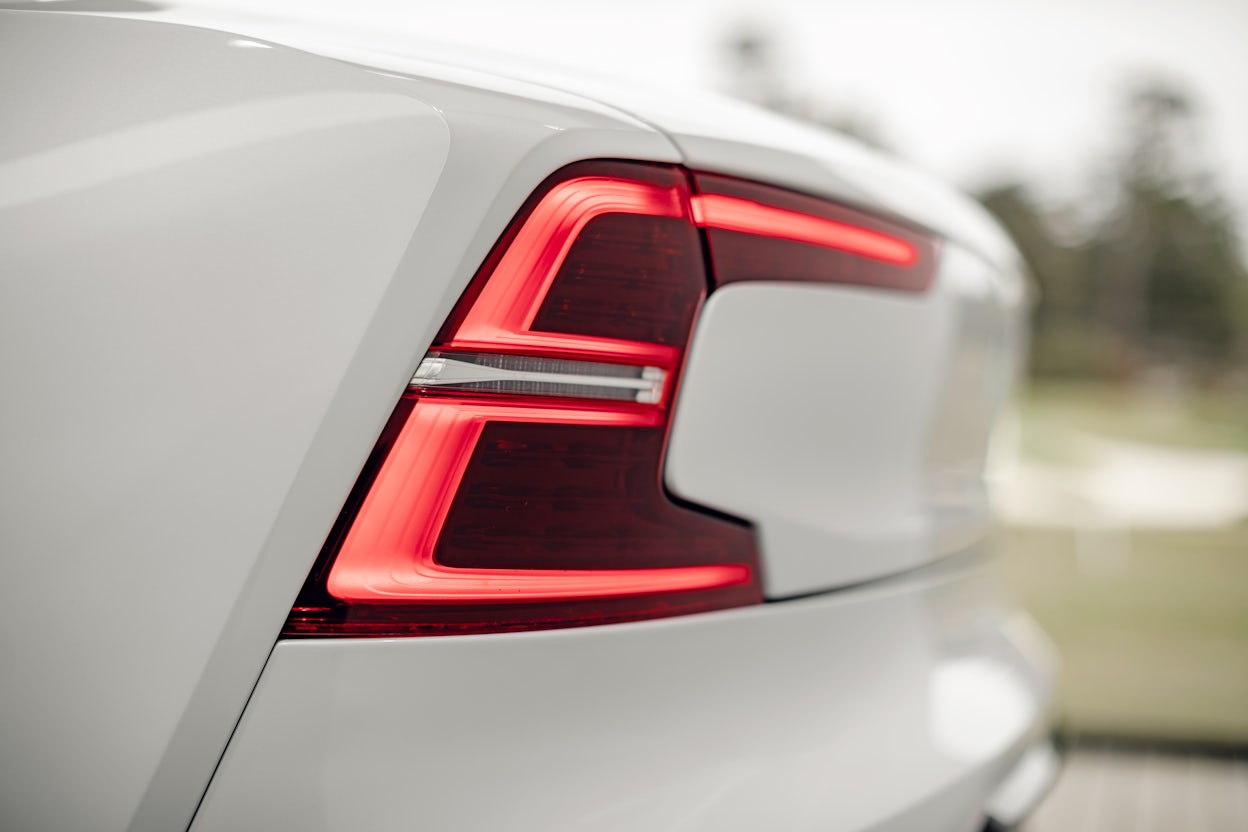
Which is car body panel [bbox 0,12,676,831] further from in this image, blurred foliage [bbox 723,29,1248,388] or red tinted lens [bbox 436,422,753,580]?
blurred foliage [bbox 723,29,1248,388]

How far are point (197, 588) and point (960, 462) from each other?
78 centimetres

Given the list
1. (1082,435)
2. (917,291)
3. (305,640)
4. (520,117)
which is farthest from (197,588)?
(1082,435)

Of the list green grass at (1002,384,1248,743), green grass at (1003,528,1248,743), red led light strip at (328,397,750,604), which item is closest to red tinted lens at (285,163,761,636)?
red led light strip at (328,397,750,604)

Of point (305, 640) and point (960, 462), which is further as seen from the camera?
point (960, 462)

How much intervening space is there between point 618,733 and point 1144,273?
3553 cm

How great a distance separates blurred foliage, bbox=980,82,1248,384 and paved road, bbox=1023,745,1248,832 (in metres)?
26.6

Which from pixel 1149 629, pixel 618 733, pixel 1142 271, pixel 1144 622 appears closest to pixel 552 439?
pixel 618 733

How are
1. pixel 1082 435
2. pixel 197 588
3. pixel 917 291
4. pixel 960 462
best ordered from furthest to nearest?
pixel 1082 435 → pixel 960 462 → pixel 917 291 → pixel 197 588

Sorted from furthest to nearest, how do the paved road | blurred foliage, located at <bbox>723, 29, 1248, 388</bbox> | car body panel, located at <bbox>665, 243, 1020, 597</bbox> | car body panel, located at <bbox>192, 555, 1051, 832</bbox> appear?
blurred foliage, located at <bbox>723, 29, 1248, 388</bbox> → the paved road → car body panel, located at <bbox>665, 243, 1020, 597</bbox> → car body panel, located at <bbox>192, 555, 1051, 832</bbox>

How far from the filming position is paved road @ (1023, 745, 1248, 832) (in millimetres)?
2416

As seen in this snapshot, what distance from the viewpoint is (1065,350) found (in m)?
28.3

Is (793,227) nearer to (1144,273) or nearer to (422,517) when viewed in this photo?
(422,517)

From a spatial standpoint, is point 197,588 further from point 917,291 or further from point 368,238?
point 917,291

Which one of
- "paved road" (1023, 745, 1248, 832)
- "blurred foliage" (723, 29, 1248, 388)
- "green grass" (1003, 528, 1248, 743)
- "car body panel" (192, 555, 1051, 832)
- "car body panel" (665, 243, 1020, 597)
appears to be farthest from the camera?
"blurred foliage" (723, 29, 1248, 388)
